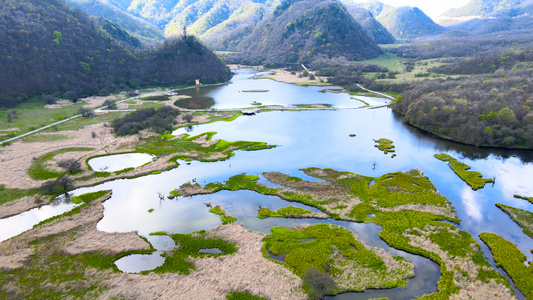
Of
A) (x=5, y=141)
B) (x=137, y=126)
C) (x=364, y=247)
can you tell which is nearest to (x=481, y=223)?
(x=364, y=247)

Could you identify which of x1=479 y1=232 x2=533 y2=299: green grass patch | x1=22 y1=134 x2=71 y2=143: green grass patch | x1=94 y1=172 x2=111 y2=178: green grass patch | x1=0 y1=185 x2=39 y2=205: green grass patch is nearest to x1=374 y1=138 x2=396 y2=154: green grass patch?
x1=479 y1=232 x2=533 y2=299: green grass patch

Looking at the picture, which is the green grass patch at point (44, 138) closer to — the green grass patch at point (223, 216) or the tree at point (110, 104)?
the tree at point (110, 104)

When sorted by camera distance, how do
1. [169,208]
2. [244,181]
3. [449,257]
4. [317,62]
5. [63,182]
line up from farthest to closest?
[317,62] → [244,181] → [63,182] → [169,208] → [449,257]

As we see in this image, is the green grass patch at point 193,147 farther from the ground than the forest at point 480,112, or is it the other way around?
the forest at point 480,112

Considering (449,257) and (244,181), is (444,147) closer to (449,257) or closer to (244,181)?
(449,257)

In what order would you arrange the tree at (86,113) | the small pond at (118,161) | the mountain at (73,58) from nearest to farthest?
the small pond at (118,161) < the tree at (86,113) < the mountain at (73,58)

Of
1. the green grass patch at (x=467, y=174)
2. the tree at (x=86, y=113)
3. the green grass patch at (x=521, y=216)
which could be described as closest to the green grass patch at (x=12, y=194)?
the tree at (x=86, y=113)

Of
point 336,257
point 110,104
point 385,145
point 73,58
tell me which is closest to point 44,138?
point 110,104
